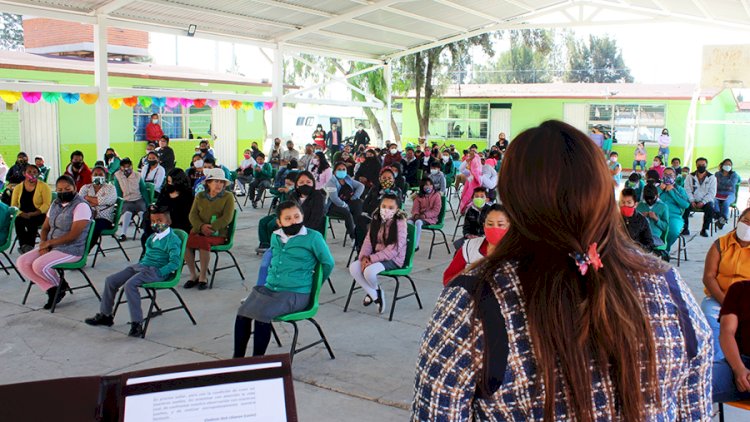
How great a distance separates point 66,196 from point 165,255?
1.55m

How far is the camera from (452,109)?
91.1ft

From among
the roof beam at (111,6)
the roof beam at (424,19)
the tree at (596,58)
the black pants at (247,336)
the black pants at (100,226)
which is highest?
the tree at (596,58)

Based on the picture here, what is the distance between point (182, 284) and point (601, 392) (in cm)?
688

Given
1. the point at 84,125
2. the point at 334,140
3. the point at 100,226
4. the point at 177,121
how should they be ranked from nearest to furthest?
the point at 100,226 → the point at 84,125 → the point at 177,121 → the point at 334,140

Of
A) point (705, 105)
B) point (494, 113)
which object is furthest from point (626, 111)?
point (494, 113)

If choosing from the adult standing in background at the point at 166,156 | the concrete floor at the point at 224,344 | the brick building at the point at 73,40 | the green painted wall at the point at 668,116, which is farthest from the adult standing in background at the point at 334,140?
the concrete floor at the point at 224,344

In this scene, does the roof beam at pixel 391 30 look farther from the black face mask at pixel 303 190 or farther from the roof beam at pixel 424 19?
the black face mask at pixel 303 190

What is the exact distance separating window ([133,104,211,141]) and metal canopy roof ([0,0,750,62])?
17.4 ft

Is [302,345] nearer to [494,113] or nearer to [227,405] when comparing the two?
[227,405]

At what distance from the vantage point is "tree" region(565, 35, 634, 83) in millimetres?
55625

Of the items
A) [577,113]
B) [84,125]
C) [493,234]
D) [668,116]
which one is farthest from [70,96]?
[668,116]

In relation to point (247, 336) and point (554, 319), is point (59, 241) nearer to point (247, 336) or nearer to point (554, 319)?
point (247, 336)

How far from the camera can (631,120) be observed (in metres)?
24.3

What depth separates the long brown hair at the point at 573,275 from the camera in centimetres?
132
